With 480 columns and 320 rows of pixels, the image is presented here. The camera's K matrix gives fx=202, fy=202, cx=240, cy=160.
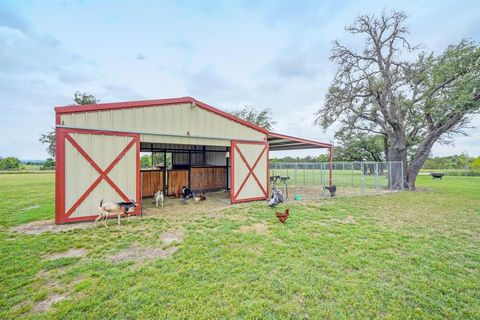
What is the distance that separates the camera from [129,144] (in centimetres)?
666

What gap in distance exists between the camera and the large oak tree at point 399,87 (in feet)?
38.9

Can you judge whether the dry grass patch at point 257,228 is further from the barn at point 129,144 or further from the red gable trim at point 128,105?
the red gable trim at point 128,105

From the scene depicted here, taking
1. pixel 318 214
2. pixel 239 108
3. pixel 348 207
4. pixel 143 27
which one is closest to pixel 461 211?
pixel 348 207

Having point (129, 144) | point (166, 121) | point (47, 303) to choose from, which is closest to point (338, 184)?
point (166, 121)

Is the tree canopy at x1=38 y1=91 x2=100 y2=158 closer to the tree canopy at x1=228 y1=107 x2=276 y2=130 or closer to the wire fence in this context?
the tree canopy at x1=228 y1=107 x2=276 y2=130

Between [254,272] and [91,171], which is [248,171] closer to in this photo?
[91,171]

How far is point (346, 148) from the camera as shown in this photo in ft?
105

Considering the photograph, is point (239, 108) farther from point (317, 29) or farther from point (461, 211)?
point (461, 211)

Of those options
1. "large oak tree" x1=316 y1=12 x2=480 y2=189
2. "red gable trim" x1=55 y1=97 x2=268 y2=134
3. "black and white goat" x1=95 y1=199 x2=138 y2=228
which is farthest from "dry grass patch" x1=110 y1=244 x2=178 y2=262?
"large oak tree" x1=316 y1=12 x2=480 y2=189

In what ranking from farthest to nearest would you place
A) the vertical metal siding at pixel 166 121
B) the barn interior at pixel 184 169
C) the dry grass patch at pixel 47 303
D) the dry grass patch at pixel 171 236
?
the barn interior at pixel 184 169 < the vertical metal siding at pixel 166 121 < the dry grass patch at pixel 171 236 < the dry grass patch at pixel 47 303

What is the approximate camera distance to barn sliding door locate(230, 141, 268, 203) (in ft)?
28.7

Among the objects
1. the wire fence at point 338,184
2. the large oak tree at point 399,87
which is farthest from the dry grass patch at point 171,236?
the large oak tree at point 399,87

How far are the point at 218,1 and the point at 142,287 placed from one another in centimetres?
1420

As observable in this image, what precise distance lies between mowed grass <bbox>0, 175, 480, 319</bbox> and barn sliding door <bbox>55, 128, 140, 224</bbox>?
3.39 ft
